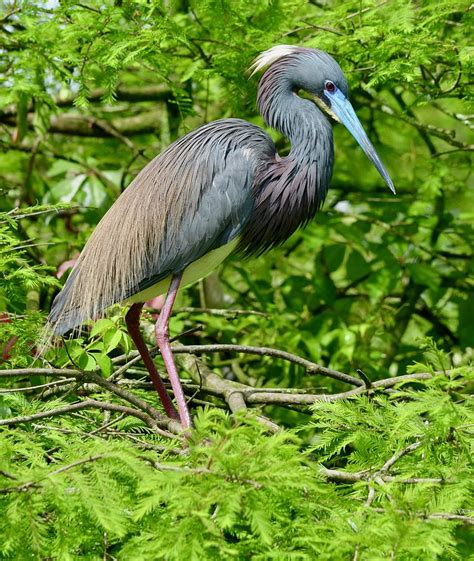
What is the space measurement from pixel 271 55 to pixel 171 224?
3.00 ft

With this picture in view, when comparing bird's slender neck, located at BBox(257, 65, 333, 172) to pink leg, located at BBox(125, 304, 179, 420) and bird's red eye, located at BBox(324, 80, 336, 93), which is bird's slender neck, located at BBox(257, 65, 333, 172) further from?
pink leg, located at BBox(125, 304, 179, 420)

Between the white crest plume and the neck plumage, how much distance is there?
0.07 m

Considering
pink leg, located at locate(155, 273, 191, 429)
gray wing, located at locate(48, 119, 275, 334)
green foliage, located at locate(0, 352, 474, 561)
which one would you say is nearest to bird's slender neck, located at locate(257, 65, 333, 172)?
gray wing, located at locate(48, 119, 275, 334)

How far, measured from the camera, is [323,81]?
4.00 meters

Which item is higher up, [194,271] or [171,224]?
[171,224]

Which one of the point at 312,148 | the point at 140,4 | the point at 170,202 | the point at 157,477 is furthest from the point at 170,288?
the point at 157,477

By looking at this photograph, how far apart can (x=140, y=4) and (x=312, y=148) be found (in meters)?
0.94

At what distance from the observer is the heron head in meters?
3.96

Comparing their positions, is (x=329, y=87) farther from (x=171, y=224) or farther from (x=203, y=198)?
(x=171, y=224)

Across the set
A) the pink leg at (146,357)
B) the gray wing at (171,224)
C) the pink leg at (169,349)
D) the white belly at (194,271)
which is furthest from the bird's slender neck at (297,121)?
the pink leg at (146,357)

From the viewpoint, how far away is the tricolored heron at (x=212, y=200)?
3.77 metres

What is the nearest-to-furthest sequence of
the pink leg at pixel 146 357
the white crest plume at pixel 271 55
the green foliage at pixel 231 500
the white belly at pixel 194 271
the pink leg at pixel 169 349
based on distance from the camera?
the green foliage at pixel 231 500 → the pink leg at pixel 169 349 → the pink leg at pixel 146 357 → the white belly at pixel 194 271 → the white crest plume at pixel 271 55

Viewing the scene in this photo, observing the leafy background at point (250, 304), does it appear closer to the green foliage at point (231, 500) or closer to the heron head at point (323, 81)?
the green foliage at point (231, 500)

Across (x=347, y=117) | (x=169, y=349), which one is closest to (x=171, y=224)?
(x=169, y=349)
